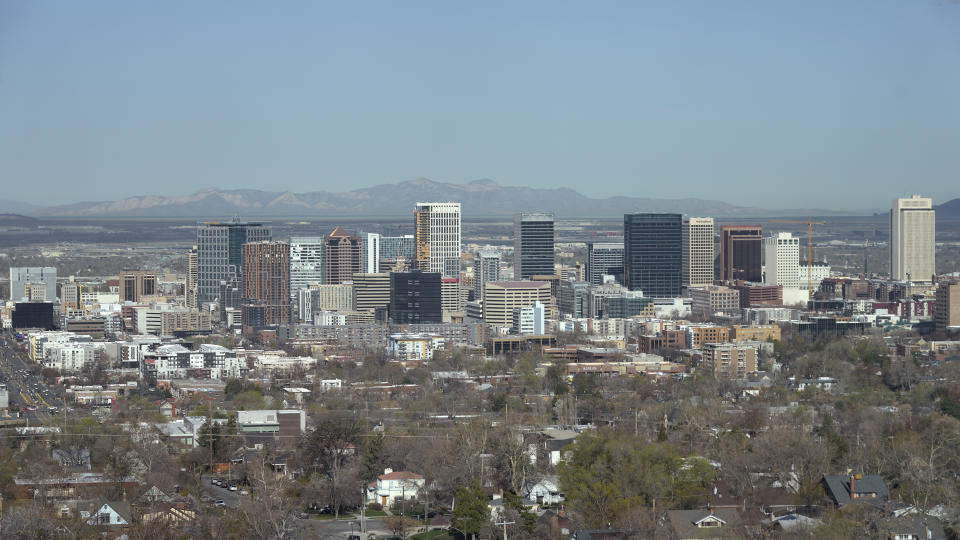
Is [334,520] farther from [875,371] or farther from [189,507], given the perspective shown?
[875,371]

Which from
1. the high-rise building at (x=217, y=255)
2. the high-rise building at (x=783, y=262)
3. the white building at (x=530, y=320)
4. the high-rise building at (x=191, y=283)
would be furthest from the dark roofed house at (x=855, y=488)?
the high-rise building at (x=783, y=262)

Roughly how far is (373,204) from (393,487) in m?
130

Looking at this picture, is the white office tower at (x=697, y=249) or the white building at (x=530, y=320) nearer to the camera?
the white building at (x=530, y=320)

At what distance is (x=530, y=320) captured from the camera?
45906 millimetres

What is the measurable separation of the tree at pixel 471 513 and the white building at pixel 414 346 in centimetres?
2325

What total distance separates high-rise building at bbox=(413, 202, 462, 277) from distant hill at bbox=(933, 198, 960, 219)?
50.9 meters

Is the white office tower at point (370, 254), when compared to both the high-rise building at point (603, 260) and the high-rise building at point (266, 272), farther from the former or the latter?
Answer: the high-rise building at point (603, 260)

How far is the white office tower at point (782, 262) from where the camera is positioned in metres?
63.2

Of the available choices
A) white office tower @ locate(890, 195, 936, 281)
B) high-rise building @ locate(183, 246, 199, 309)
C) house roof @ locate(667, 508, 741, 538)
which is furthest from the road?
white office tower @ locate(890, 195, 936, 281)

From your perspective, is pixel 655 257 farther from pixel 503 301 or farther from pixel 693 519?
pixel 693 519

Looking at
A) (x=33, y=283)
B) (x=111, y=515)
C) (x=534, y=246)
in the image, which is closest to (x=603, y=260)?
(x=534, y=246)

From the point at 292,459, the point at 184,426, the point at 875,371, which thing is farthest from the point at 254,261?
the point at 292,459

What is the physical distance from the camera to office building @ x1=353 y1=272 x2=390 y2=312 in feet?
167

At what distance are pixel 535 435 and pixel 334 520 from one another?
5.18m
